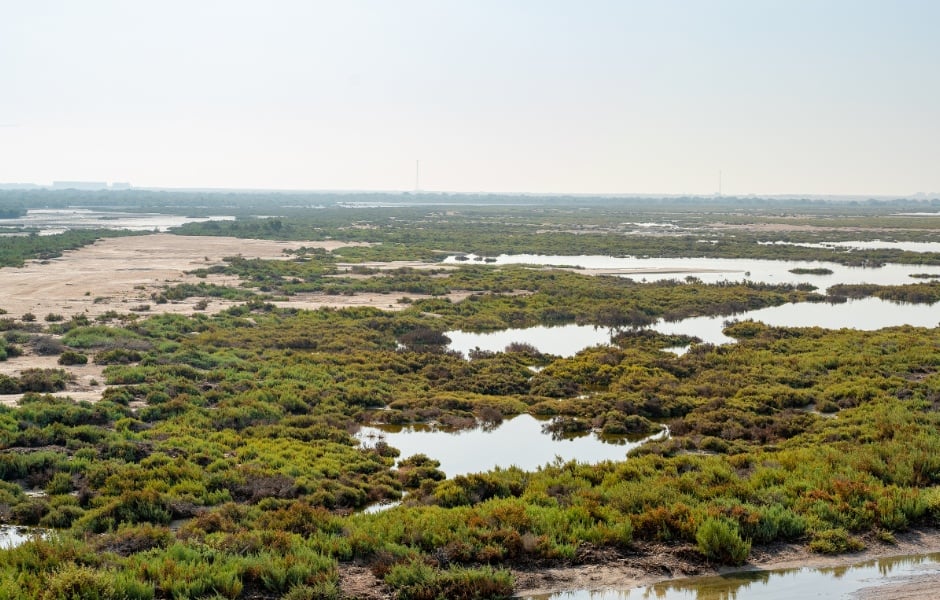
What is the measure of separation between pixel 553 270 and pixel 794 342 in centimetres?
2993

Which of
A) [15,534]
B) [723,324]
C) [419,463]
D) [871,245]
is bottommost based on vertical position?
[419,463]

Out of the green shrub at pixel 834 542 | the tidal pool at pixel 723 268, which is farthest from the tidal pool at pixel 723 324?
the green shrub at pixel 834 542

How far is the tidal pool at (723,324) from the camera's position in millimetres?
32438

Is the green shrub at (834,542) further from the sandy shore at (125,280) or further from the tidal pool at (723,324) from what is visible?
the sandy shore at (125,280)

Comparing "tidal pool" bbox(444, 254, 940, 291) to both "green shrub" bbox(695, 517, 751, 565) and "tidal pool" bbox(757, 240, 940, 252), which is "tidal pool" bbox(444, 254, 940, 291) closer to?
"tidal pool" bbox(757, 240, 940, 252)

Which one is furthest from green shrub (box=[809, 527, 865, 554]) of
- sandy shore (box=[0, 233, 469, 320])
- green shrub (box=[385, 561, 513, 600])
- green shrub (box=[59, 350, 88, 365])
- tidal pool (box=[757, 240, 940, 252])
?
tidal pool (box=[757, 240, 940, 252])

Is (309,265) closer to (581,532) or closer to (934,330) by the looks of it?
(934,330)

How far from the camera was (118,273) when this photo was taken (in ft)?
171

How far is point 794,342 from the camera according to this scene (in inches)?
1182

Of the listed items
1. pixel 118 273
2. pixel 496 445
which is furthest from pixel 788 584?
pixel 118 273

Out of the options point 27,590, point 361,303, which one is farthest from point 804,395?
point 361,303

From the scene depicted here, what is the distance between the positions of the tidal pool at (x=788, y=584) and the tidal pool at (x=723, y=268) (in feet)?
137

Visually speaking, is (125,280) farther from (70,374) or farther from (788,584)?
(788,584)

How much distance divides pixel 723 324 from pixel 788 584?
2786cm
